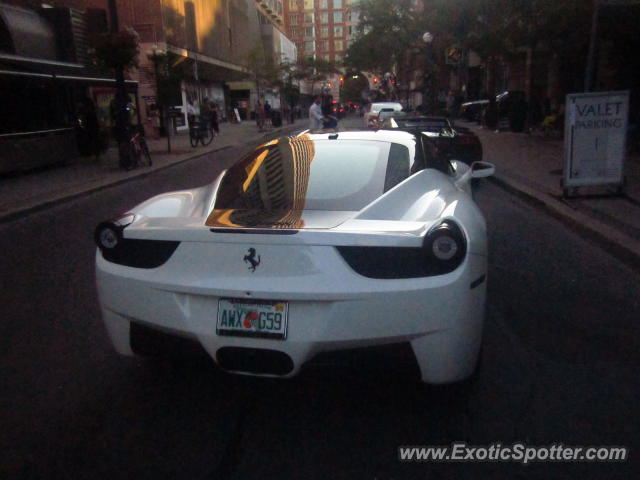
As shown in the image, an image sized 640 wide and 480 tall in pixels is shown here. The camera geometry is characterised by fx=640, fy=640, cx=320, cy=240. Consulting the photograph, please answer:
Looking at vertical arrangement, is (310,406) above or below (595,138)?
below

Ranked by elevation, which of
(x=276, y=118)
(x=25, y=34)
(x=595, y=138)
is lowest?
(x=276, y=118)

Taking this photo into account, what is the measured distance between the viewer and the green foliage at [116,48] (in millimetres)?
17078

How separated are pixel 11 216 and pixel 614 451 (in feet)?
30.9

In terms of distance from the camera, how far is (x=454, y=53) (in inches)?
1096

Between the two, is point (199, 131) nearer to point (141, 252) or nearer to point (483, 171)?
point (483, 171)

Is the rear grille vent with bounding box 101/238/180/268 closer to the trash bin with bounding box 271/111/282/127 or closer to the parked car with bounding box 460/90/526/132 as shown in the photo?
the parked car with bounding box 460/90/526/132

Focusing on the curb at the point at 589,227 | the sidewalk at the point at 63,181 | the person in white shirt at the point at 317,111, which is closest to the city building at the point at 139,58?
the sidewalk at the point at 63,181

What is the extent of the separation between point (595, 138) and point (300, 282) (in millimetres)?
7980

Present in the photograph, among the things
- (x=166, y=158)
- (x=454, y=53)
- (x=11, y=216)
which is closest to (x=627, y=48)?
(x=454, y=53)

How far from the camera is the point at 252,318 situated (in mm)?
3006

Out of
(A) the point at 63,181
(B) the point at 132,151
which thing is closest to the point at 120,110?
(B) the point at 132,151

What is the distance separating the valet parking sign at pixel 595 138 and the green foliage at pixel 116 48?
1222 centimetres

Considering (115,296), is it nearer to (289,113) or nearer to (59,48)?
(59,48)

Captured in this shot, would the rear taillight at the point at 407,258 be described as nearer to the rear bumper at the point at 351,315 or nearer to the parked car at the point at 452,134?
the rear bumper at the point at 351,315
